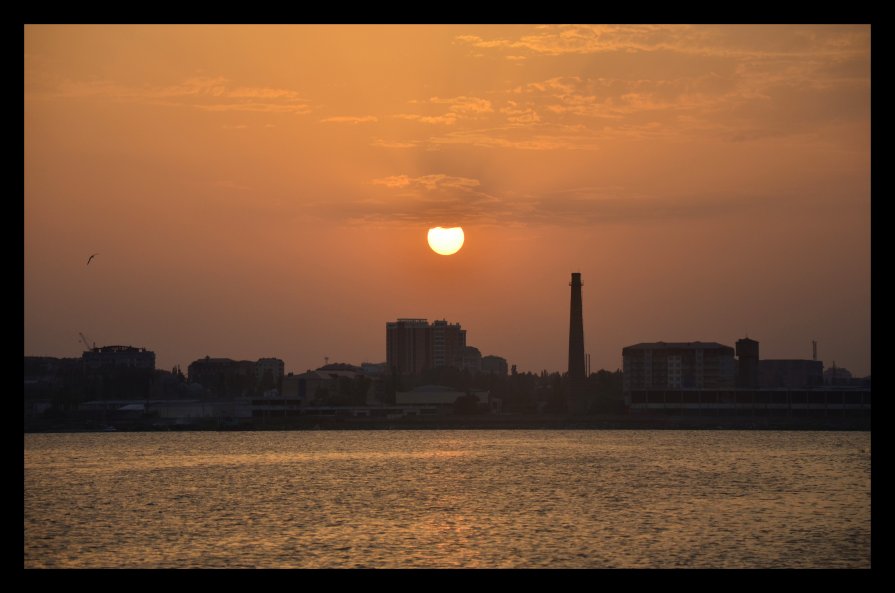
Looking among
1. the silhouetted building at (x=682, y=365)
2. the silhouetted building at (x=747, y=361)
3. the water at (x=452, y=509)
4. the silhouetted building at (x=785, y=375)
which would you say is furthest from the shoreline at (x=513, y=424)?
the water at (x=452, y=509)

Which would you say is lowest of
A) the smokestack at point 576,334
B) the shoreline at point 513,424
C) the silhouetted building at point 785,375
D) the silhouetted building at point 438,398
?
the shoreline at point 513,424

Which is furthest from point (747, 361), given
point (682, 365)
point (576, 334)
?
point (576, 334)

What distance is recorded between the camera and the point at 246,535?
38.8 metres

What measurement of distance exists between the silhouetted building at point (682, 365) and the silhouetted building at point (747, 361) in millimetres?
2460

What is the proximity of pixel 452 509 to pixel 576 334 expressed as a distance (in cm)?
9583

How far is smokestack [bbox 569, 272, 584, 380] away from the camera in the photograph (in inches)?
5586

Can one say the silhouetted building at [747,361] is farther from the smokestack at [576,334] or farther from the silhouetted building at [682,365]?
the smokestack at [576,334]

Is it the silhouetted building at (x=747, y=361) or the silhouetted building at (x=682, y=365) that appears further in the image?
the silhouetted building at (x=682, y=365)

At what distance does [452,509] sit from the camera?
1881 inches

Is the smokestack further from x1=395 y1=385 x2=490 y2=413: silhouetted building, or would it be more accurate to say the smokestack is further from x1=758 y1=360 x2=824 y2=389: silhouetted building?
x1=758 y1=360 x2=824 y2=389: silhouetted building

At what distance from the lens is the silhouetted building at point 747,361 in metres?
179
